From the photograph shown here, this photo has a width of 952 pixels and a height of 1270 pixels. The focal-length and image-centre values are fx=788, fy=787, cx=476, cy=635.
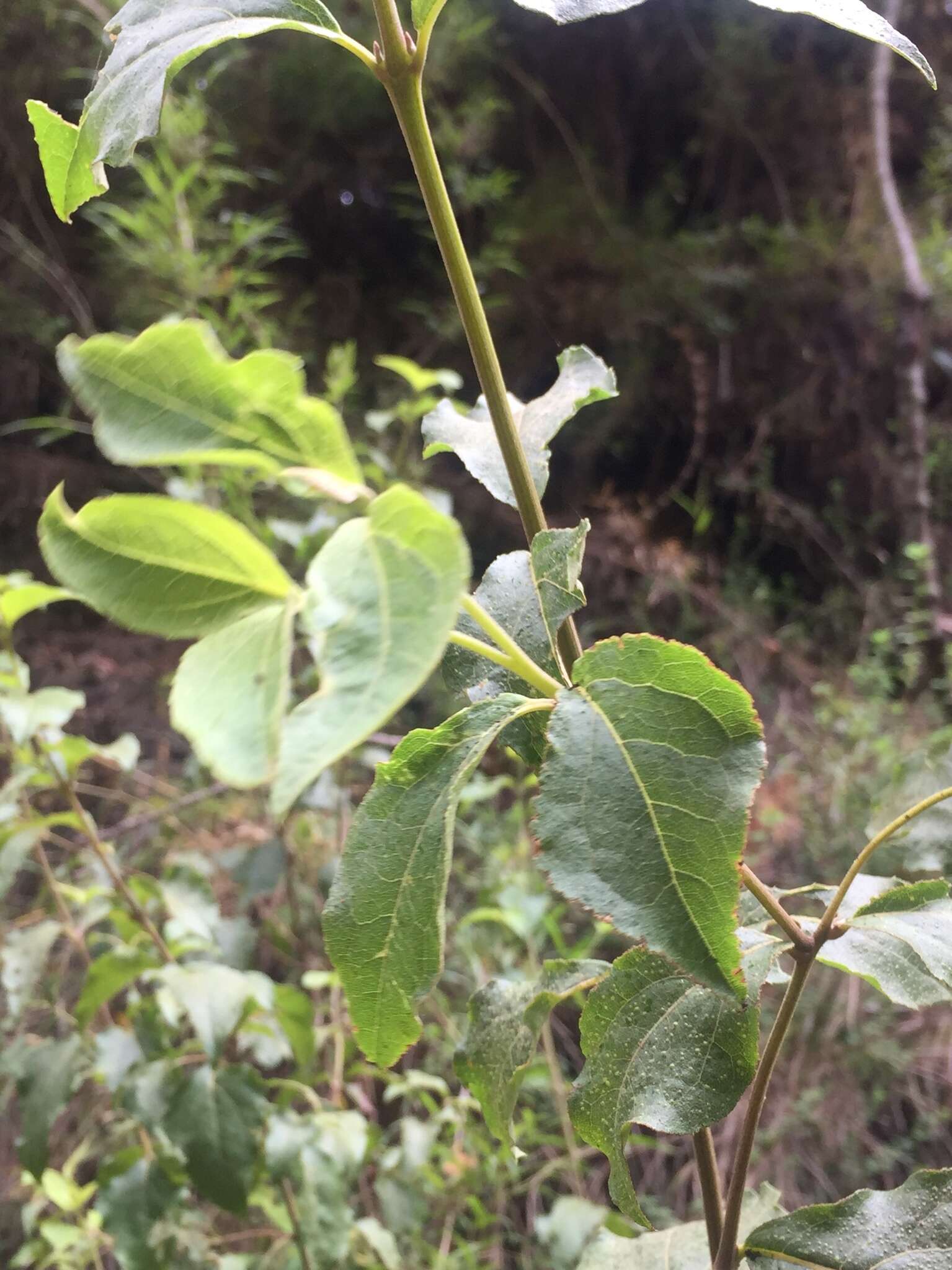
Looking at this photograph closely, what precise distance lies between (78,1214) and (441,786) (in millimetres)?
1022

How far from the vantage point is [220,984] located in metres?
0.58

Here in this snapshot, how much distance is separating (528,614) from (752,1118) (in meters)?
0.18

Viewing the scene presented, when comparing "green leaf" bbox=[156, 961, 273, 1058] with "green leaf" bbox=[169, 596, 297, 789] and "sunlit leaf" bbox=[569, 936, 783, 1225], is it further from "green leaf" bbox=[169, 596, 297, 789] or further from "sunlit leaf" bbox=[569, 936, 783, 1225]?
"green leaf" bbox=[169, 596, 297, 789]

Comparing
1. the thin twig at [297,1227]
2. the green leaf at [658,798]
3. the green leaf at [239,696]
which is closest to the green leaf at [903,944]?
the green leaf at [658,798]

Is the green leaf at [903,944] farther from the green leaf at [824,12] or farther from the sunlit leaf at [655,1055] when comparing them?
Result: the green leaf at [824,12]

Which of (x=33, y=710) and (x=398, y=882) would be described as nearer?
(x=398, y=882)

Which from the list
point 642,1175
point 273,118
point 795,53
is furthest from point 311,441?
point 795,53

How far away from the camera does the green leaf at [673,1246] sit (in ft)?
1.04

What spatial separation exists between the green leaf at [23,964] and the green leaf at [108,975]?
0.05 metres

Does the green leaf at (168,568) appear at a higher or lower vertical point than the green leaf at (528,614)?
higher

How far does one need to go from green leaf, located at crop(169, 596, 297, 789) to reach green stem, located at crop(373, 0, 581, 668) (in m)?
0.11

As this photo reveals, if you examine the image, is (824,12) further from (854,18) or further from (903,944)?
(903,944)

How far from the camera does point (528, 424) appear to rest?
0.97 feet

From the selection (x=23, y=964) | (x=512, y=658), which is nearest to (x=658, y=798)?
(x=512, y=658)
